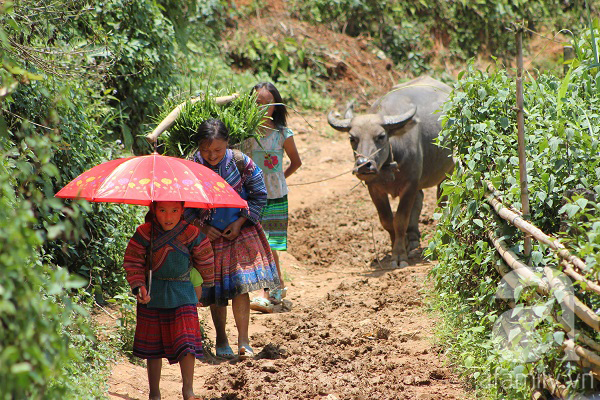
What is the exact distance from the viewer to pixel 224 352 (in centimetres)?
500

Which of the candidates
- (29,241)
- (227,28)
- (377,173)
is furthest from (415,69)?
(29,241)

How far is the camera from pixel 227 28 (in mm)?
13828

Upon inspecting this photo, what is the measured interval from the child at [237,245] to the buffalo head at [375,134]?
8.02ft

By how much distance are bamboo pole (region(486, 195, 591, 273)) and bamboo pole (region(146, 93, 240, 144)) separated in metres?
1.94

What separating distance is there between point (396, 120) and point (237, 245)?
3229 mm

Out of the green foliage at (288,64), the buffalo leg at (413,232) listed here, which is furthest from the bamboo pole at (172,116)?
the green foliage at (288,64)

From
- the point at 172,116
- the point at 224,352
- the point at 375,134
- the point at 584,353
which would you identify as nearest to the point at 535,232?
the point at 584,353

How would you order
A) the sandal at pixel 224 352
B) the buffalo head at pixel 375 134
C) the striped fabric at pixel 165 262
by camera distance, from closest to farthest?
the striped fabric at pixel 165 262
the sandal at pixel 224 352
the buffalo head at pixel 375 134

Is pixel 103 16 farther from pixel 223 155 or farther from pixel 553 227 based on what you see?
pixel 553 227

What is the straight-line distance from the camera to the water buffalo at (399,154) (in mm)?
7500

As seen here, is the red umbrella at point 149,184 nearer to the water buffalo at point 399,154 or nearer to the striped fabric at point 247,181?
the striped fabric at point 247,181

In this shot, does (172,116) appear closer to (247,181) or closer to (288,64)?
(247,181)

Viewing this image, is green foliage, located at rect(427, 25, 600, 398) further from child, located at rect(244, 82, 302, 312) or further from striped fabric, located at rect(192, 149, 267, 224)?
child, located at rect(244, 82, 302, 312)

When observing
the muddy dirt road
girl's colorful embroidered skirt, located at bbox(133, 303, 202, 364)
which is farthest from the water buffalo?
girl's colorful embroidered skirt, located at bbox(133, 303, 202, 364)
